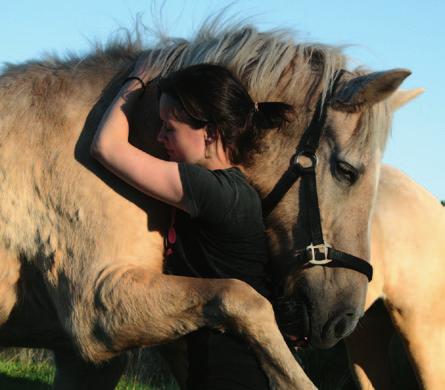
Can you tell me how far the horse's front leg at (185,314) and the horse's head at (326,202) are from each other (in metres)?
0.41

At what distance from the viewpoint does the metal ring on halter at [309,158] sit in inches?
148

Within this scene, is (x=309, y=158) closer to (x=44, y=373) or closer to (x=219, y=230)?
(x=219, y=230)

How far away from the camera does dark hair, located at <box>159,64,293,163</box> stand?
3643mm

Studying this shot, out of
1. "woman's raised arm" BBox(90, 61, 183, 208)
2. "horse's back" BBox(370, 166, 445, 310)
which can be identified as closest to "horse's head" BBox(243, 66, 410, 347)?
"woman's raised arm" BBox(90, 61, 183, 208)

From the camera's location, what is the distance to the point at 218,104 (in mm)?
3637

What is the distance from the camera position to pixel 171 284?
3.45 metres

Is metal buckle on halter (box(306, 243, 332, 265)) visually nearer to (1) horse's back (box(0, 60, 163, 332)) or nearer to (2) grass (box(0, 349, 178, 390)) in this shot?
(1) horse's back (box(0, 60, 163, 332))

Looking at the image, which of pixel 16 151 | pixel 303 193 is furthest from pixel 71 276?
pixel 303 193

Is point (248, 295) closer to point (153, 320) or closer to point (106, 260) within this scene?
point (153, 320)

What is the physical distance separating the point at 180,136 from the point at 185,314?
84 cm

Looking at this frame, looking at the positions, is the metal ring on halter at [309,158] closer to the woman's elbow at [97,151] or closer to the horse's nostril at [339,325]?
the horse's nostril at [339,325]

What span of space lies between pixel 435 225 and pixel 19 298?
3477mm

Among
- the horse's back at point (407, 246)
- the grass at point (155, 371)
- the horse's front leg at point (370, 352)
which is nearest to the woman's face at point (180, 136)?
the horse's back at point (407, 246)

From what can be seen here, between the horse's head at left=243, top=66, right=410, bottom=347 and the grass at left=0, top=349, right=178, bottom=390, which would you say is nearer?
the horse's head at left=243, top=66, right=410, bottom=347
